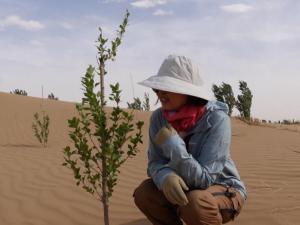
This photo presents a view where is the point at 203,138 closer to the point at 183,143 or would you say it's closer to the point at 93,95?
the point at 183,143

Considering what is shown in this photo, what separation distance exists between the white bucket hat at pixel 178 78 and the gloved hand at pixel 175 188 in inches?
20.2

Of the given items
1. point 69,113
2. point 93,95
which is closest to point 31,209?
point 93,95

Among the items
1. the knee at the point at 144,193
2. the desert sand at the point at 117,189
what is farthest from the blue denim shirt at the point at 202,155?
the desert sand at the point at 117,189

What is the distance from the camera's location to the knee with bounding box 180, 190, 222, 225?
3.16 meters

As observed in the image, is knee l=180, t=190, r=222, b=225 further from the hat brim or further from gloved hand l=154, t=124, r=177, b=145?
the hat brim

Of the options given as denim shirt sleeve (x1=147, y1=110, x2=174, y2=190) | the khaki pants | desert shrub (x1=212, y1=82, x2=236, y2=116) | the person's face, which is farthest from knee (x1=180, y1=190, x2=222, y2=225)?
desert shrub (x1=212, y1=82, x2=236, y2=116)

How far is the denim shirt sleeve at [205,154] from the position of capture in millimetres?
3113

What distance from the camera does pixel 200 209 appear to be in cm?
316

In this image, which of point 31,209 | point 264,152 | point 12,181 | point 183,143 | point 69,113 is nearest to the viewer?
point 183,143

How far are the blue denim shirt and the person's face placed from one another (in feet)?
0.59

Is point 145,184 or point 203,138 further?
point 145,184

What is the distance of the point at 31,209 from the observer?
16.6 feet

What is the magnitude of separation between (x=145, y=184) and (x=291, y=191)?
208cm

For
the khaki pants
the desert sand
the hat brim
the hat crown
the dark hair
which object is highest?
the hat crown
